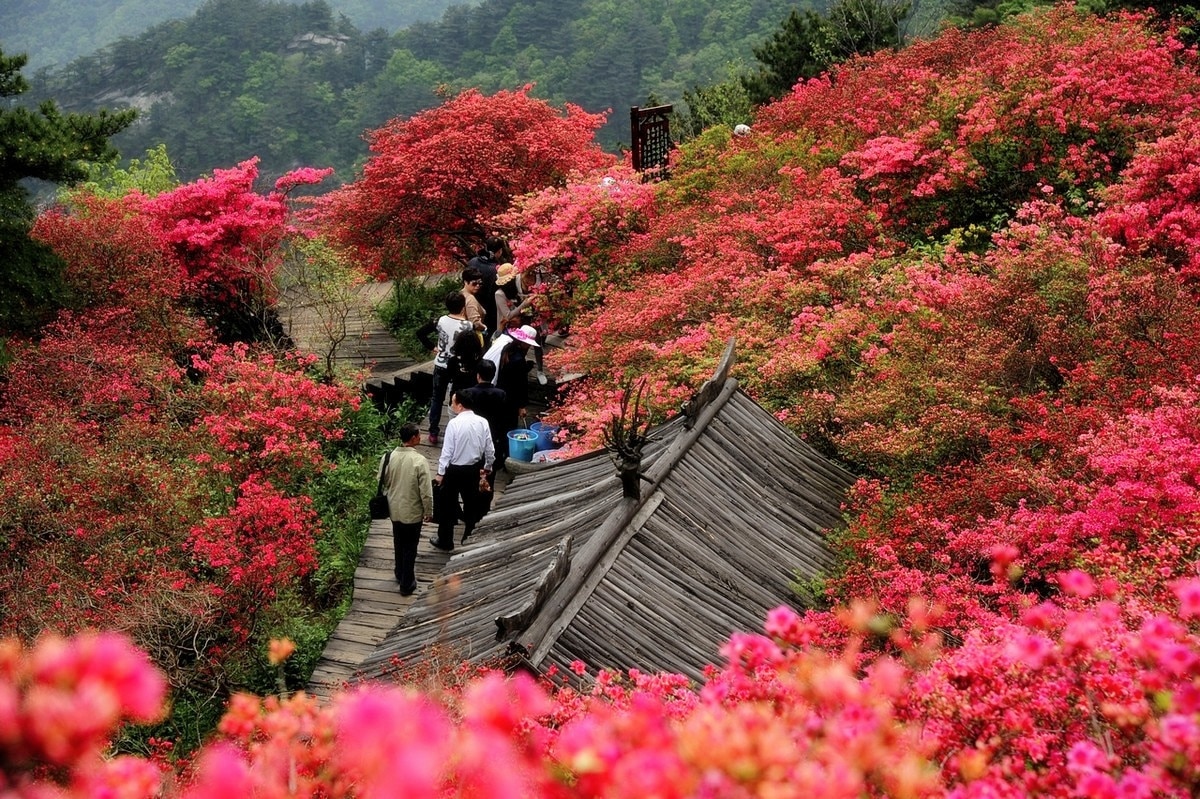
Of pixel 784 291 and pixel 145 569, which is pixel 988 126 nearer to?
pixel 784 291

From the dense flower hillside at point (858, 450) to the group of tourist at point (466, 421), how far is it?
1.01m

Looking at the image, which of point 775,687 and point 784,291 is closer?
point 775,687

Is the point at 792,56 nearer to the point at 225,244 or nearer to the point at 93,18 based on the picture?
the point at 225,244

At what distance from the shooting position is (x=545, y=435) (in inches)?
431

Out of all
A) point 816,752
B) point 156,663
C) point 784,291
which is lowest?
point 156,663

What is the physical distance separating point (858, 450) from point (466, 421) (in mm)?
3372

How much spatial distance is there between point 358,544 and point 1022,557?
727 cm

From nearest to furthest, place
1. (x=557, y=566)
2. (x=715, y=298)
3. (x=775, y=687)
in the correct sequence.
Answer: (x=775, y=687), (x=557, y=566), (x=715, y=298)

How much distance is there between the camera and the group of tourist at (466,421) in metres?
8.52

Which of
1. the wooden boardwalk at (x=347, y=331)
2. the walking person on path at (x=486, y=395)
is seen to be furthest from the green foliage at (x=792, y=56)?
the walking person on path at (x=486, y=395)

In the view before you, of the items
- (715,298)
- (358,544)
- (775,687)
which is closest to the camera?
(775,687)

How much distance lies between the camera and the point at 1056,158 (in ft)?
42.4

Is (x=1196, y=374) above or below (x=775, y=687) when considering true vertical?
below

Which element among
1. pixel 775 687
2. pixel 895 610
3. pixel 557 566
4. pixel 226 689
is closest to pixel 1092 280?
pixel 895 610
